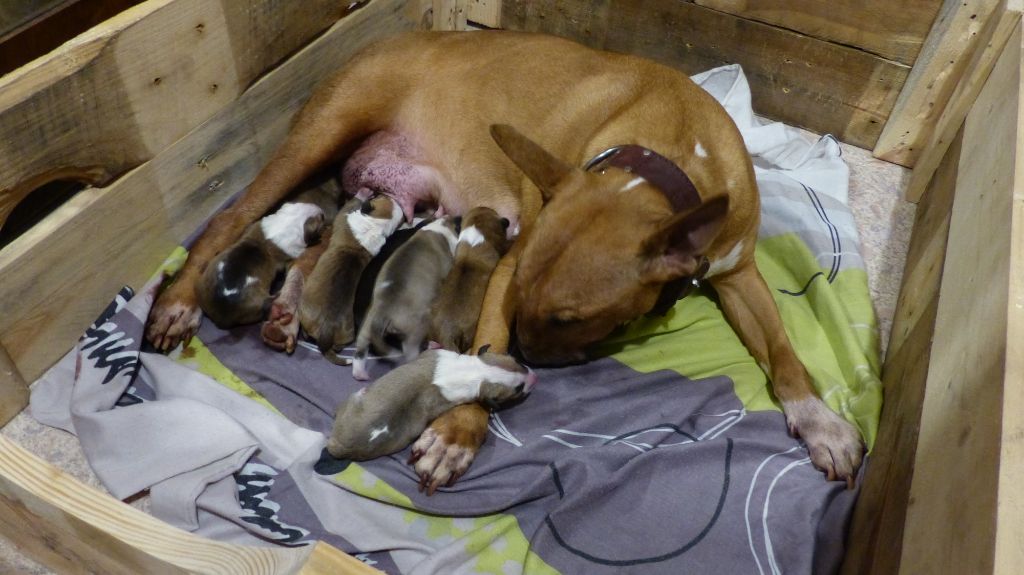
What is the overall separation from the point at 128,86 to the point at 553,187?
1.44 meters

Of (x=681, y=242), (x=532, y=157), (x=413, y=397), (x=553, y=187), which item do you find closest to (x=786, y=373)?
(x=681, y=242)

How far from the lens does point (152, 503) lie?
2457mm

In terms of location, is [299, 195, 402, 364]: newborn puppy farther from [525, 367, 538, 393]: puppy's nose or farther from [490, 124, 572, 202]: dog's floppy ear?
[490, 124, 572, 202]: dog's floppy ear

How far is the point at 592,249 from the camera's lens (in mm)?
2340

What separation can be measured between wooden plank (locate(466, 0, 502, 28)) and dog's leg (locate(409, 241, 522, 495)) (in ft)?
6.95

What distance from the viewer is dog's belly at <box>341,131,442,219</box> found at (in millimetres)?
3371

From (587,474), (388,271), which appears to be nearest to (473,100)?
(388,271)

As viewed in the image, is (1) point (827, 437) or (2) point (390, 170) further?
(2) point (390, 170)

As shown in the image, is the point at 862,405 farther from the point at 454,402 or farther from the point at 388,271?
the point at 388,271

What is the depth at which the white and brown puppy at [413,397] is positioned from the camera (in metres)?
2.47

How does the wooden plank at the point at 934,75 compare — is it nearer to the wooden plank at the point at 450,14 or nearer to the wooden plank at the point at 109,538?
the wooden plank at the point at 450,14

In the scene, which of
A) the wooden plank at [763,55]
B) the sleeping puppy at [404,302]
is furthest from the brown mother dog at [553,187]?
the wooden plank at [763,55]

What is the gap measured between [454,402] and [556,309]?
0.48 metres

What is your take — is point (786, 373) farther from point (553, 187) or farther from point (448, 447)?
point (448, 447)
